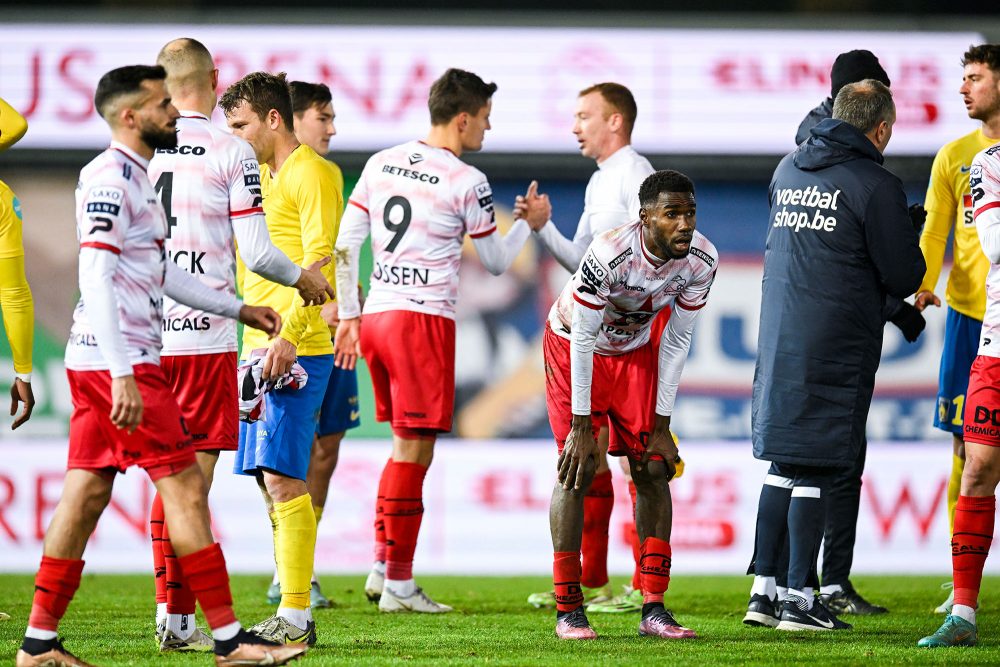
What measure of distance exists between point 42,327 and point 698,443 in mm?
5424

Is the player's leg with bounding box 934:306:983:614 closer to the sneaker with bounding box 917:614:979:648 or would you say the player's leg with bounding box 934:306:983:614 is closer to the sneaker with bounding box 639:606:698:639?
the sneaker with bounding box 917:614:979:648

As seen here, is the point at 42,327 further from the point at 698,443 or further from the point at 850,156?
the point at 850,156

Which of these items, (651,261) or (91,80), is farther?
(91,80)

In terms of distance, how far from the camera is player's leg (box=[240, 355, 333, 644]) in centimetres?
548

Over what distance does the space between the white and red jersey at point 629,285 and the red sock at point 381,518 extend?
1363mm

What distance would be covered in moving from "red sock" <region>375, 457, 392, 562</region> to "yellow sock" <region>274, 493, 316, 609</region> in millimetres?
1216

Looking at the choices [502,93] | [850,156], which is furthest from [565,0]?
[850,156]

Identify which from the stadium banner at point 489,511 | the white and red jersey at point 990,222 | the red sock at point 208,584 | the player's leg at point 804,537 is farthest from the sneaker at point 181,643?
the stadium banner at point 489,511

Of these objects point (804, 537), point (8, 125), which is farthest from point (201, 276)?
point (804, 537)

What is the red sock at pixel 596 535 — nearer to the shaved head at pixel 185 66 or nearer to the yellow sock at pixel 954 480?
the yellow sock at pixel 954 480

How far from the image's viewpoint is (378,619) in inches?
259

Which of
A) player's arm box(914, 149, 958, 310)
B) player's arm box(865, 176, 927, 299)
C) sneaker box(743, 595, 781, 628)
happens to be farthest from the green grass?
player's arm box(914, 149, 958, 310)

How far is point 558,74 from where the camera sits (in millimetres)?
11102

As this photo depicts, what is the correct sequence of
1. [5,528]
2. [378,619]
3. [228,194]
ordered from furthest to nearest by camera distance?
[5,528] < [378,619] < [228,194]
